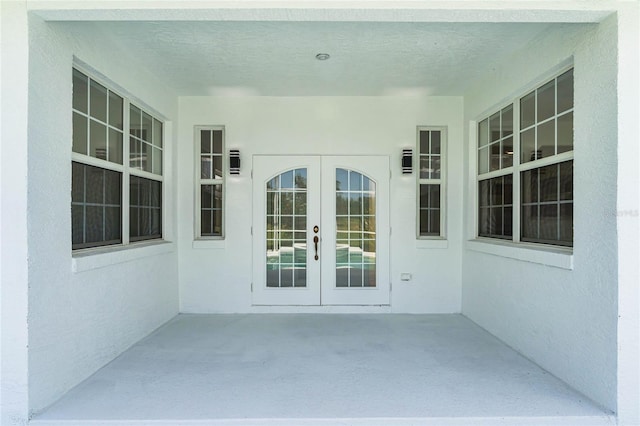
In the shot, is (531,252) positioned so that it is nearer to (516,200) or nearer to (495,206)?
(516,200)

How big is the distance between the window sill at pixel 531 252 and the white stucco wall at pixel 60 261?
4.01 m

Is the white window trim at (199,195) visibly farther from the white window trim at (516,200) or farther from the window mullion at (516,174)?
the window mullion at (516,174)

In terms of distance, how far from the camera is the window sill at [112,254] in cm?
339

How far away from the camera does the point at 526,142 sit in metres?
4.31

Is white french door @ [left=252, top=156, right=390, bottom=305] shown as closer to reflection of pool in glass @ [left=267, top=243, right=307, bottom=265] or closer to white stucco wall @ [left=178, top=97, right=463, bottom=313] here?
reflection of pool in glass @ [left=267, top=243, right=307, bottom=265]

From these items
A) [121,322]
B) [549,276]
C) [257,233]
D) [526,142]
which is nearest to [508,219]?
[526,142]

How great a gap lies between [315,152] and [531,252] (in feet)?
10.2

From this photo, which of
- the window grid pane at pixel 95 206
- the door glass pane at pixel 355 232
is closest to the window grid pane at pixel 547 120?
the door glass pane at pixel 355 232

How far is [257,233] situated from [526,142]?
3606 mm

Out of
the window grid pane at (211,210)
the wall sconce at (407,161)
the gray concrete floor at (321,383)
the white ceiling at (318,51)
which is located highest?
the white ceiling at (318,51)

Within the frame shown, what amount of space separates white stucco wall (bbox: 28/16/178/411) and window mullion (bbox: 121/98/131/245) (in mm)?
260

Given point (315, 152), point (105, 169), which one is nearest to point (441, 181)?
point (315, 152)

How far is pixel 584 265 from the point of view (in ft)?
10.3

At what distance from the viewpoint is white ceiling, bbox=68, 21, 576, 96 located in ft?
12.0
